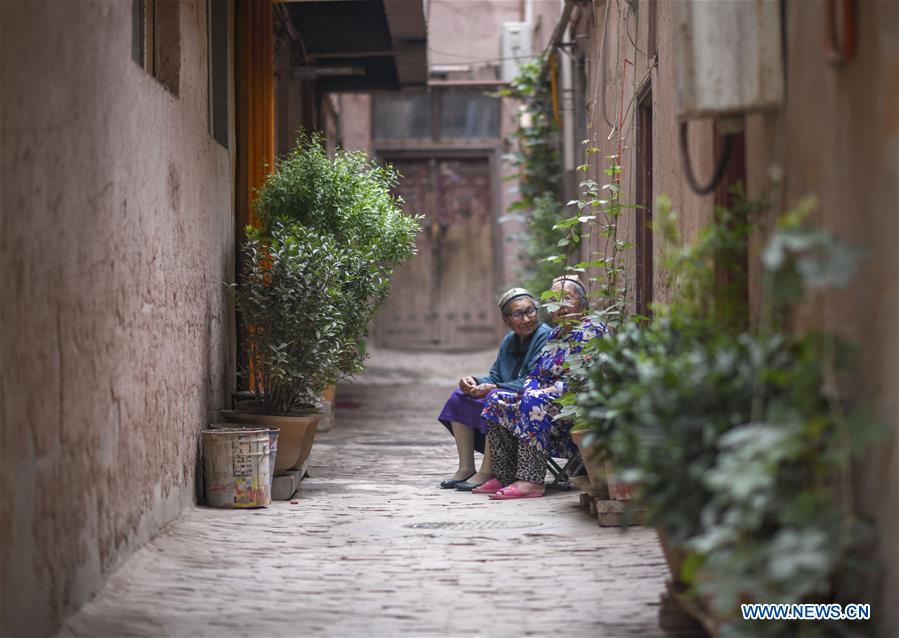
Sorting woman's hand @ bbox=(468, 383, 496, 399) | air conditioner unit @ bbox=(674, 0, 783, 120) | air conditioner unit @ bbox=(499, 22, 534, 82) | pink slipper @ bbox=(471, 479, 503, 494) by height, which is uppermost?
air conditioner unit @ bbox=(499, 22, 534, 82)

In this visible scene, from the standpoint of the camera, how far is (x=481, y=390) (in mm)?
7547

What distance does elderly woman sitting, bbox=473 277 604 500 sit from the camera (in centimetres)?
714

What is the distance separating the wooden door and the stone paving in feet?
36.7

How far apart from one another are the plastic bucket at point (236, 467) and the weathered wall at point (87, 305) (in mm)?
140

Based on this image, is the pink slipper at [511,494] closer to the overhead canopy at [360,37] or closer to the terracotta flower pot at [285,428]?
the terracotta flower pot at [285,428]

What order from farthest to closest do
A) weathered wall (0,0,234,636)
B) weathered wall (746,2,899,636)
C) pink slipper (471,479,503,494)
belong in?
pink slipper (471,479,503,494)
weathered wall (0,0,234,636)
weathered wall (746,2,899,636)

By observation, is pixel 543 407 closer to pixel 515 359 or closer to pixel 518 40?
pixel 515 359

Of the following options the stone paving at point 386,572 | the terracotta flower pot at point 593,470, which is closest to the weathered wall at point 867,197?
the stone paving at point 386,572

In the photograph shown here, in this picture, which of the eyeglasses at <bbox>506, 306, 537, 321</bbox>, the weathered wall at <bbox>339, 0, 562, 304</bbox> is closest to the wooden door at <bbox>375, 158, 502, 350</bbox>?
the weathered wall at <bbox>339, 0, 562, 304</bbox>

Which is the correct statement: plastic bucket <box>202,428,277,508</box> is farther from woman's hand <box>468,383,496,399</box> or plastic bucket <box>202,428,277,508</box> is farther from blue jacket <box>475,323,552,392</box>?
blue jacket <box>475,323,552,392</box>

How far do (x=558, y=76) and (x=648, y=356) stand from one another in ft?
29.1

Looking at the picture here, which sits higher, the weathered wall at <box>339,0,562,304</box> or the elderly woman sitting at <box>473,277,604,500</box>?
the weathered wall at <box>339,0,562,304</box>

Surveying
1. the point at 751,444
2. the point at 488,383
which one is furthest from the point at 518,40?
the point at 751,444

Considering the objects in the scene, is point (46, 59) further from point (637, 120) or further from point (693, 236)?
point (637, 120)
